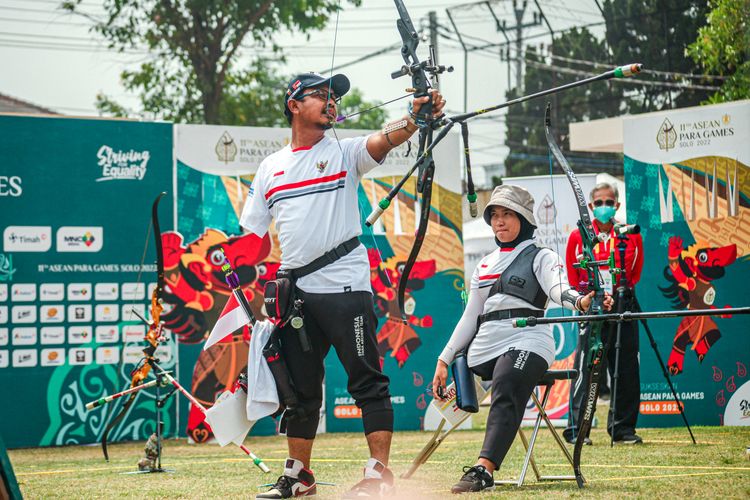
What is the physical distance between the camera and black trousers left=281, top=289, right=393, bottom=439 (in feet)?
15.7

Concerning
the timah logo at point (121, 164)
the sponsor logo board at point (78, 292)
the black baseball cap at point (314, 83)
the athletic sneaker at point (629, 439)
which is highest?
the black baseball cap at point (314, 83)

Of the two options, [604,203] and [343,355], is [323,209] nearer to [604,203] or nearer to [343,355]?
[343,355]

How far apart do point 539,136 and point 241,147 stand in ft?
39.1

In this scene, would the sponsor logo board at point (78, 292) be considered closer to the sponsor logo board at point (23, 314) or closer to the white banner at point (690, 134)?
the sponsor logo board at point (23, 314)

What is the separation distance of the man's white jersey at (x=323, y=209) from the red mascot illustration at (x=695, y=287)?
195 inches

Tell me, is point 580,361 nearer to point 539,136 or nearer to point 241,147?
point 241,147

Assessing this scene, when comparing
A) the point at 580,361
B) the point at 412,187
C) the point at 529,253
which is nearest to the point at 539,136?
the point at 412,187

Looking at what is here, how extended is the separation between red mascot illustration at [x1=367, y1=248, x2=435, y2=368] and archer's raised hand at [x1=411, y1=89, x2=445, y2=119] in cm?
519

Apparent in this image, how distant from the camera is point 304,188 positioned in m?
4.98

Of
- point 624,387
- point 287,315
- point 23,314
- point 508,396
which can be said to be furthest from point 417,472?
point 23,314

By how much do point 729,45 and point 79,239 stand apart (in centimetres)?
711

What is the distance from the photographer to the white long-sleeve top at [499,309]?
17.0 ft

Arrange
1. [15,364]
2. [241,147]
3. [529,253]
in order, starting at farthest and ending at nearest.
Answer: [241,147] < [15,364] < [529,253]

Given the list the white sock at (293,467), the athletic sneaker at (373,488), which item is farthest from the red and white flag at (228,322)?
the athletic sneaker at (373,488)
